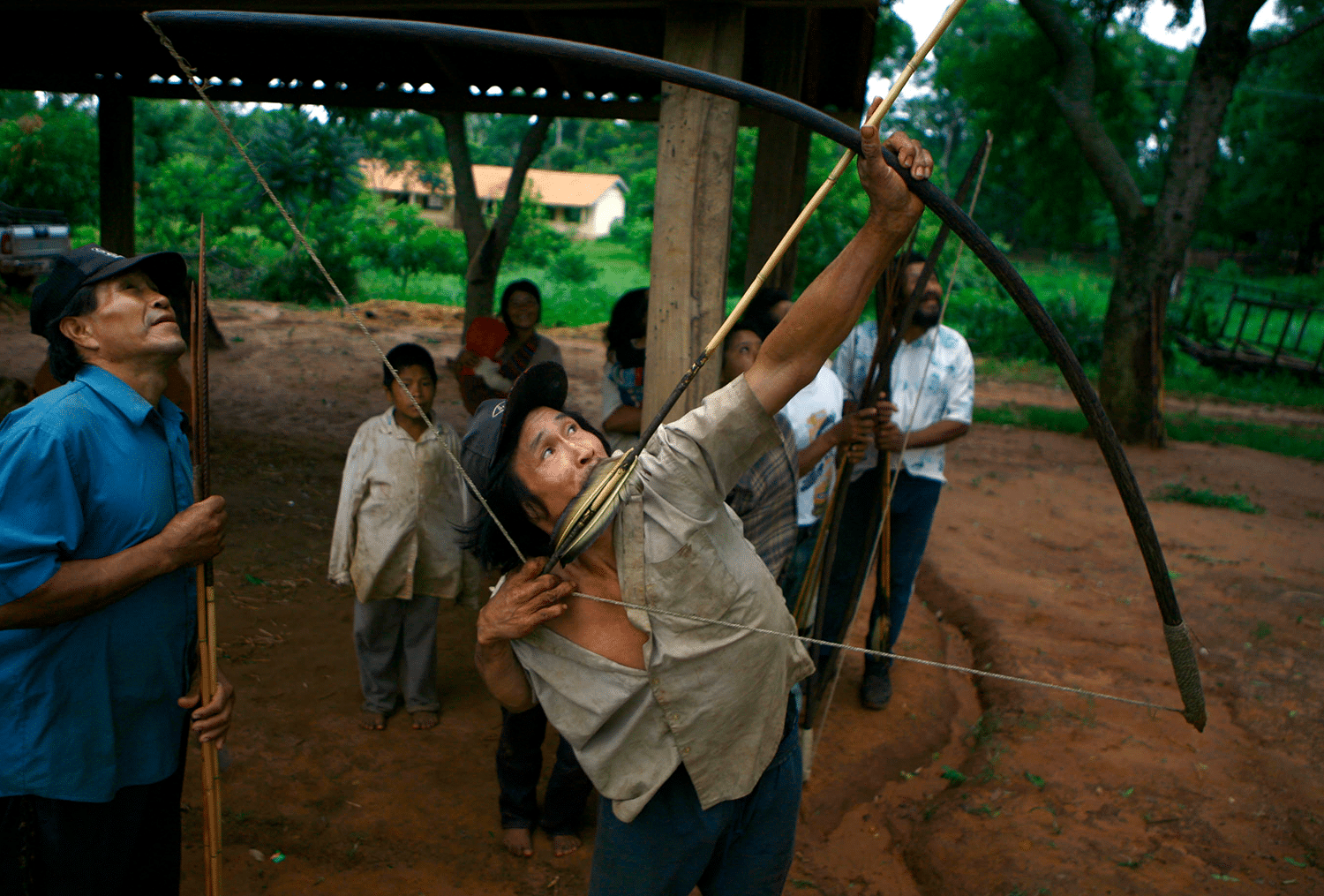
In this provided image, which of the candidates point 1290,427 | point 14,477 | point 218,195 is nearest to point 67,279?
point 14,477

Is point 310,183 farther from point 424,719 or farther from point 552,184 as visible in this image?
point 552,184

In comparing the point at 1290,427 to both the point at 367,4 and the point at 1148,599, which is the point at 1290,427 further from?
the point at 367,4

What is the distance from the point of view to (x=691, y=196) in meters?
2.82

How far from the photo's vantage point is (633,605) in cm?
173

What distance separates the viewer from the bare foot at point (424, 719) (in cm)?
400

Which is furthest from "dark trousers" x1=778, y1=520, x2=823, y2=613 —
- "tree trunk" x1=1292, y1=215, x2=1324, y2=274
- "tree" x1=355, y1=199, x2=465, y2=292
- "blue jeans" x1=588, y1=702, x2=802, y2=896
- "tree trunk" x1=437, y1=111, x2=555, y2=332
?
"tree trunk" x1=1292, y1=215, x2=1324, y2=274

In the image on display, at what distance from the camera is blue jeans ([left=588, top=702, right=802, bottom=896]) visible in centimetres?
183

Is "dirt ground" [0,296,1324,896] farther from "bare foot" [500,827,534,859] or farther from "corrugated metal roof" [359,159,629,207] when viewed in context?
"corrugated metal roof" [359,159,629,207]

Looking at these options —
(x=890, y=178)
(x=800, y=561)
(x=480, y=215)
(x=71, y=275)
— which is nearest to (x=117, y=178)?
(x=480, y=215)

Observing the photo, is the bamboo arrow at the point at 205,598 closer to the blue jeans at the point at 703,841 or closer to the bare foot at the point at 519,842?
the blue jeans at the point at 703,841

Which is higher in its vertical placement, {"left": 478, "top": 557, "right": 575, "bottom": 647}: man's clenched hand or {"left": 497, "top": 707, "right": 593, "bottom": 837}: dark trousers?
{"left": 478, "top": 557, "right": 575, "bottom": 647}: man's clenched hand

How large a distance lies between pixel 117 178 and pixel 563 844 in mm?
6391

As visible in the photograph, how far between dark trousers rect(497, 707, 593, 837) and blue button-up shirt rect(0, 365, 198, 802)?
131cm

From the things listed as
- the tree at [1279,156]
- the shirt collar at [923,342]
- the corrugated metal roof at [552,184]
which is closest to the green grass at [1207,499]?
the shirt collar at [923,342]
